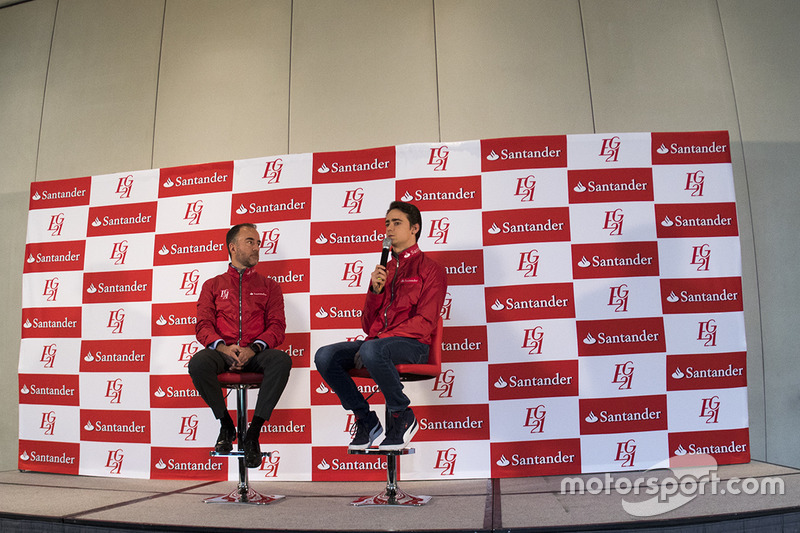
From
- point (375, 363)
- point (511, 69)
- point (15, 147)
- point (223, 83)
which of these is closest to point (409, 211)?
point (375, 363)

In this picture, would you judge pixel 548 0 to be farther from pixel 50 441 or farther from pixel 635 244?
pixel 50 441

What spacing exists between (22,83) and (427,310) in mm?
3806

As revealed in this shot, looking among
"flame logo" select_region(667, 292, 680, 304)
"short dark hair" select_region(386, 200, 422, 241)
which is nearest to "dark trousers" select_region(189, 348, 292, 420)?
"short dark hair" select_region(386, 200, 422, 241)

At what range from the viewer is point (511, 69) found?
143 inches

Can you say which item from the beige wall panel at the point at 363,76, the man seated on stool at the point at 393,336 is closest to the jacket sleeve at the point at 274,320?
the man seated on stool at the point at 393,336

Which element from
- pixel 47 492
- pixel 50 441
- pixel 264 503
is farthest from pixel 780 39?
pixel 50 441

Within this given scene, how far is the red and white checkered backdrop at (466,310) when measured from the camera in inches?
122

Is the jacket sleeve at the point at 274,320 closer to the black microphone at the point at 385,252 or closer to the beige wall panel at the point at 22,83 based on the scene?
the black microphone at the point at 385,252

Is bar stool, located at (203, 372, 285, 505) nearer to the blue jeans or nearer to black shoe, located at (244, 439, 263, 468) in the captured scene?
black shoe, located at (244, 439, 263, 468)

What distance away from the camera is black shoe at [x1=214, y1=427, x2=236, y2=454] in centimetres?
249

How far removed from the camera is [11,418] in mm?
3885

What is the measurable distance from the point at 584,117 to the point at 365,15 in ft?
5.30

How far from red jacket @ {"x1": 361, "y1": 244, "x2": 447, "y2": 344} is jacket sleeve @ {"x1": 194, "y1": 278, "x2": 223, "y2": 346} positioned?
30.9 inches

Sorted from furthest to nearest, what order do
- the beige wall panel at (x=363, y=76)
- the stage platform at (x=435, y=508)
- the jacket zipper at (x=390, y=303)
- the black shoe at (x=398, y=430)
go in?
the beige wall panel at (x=363, y=76) < the jacket zipper at (x=390, y=303) < the black shoe at (x=398, y=430) < the stage platform at (x=435, y=508)
